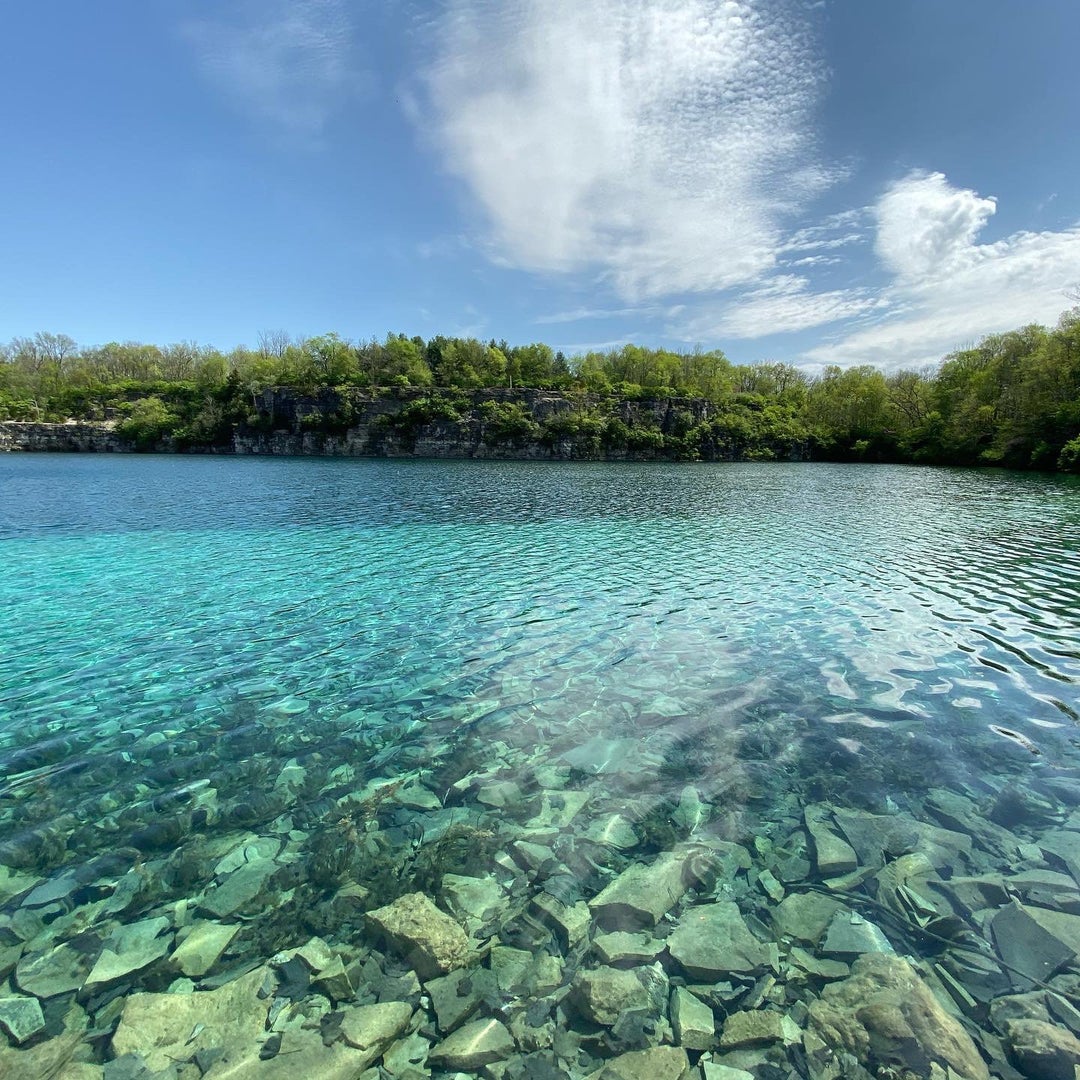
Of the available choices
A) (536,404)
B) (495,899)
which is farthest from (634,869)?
(536,404)

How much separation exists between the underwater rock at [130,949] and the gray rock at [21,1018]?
0.28 meters

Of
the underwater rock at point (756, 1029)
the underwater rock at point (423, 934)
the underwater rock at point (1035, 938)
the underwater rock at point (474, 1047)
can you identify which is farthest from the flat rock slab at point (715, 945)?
the underwater rock at point (1035, 938)

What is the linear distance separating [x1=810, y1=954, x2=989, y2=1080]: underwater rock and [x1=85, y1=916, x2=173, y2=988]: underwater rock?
15.6ft

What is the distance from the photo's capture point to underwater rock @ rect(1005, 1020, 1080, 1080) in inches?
125

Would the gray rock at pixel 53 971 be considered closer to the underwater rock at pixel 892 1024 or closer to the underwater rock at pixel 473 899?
the underwater rock at pixel 473 899

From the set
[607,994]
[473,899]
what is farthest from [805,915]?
[473,899]

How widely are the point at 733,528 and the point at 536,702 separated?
20.4 m

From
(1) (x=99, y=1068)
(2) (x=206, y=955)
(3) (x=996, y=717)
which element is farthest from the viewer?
(3) (x=996, y=717)

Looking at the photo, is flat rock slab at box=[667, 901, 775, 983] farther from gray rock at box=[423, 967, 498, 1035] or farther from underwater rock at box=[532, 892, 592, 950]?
gray rock at box=[423, 967, 498, 1035]

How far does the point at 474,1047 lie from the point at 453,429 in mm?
118739

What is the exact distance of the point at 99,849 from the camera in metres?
5.13

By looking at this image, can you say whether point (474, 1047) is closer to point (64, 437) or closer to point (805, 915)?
point (805, 915)

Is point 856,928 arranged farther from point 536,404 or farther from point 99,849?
point 536,404

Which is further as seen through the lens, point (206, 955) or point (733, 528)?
point (733, 528)
